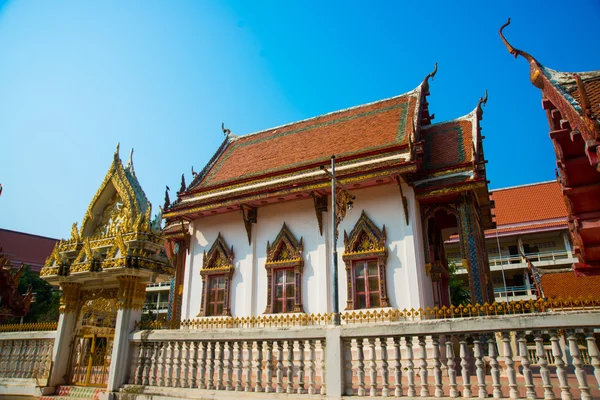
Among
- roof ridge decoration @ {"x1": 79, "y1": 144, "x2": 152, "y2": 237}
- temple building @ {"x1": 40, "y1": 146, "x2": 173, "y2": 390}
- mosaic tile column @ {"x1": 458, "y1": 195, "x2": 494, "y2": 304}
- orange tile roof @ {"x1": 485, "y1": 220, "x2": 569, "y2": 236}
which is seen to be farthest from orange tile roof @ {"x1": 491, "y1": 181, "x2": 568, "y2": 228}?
temple building @ {"x1": 40, "y1": 146, "x2": 173, "y2": 390}

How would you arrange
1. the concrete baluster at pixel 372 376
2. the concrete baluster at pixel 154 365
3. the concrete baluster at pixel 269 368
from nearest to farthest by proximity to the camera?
the concrete baluster at pixel 372 376 < the concrete baluster at pixel 269 368 < the concrete baluster at pixel 154 365

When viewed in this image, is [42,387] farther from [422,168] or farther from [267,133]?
[267,133]

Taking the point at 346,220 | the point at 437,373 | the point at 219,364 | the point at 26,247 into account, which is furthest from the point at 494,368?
the point at 26,247

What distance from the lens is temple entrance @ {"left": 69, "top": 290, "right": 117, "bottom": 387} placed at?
7.34 metres

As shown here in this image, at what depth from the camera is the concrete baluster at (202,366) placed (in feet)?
19.6

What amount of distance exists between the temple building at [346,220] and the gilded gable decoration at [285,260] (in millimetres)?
30

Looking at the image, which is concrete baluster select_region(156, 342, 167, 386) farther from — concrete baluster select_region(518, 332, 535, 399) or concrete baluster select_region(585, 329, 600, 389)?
concrete baluster select_region(585, 329, 600, 389)

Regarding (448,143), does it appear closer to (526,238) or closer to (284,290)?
(284,290)

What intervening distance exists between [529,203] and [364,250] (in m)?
24.0

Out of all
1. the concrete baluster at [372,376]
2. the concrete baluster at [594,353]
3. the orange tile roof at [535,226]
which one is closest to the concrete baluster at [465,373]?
the concrete baluster at [372,376]

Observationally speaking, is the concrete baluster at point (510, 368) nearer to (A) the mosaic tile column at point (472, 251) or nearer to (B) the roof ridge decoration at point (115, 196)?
(B) the roof ridge decoration at point (115, 196)

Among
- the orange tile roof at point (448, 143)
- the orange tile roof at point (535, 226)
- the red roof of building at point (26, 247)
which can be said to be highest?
the red roof of building at point (26, 247)

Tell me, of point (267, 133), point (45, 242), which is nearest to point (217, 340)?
point (267, 133)

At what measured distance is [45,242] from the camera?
130 ft
